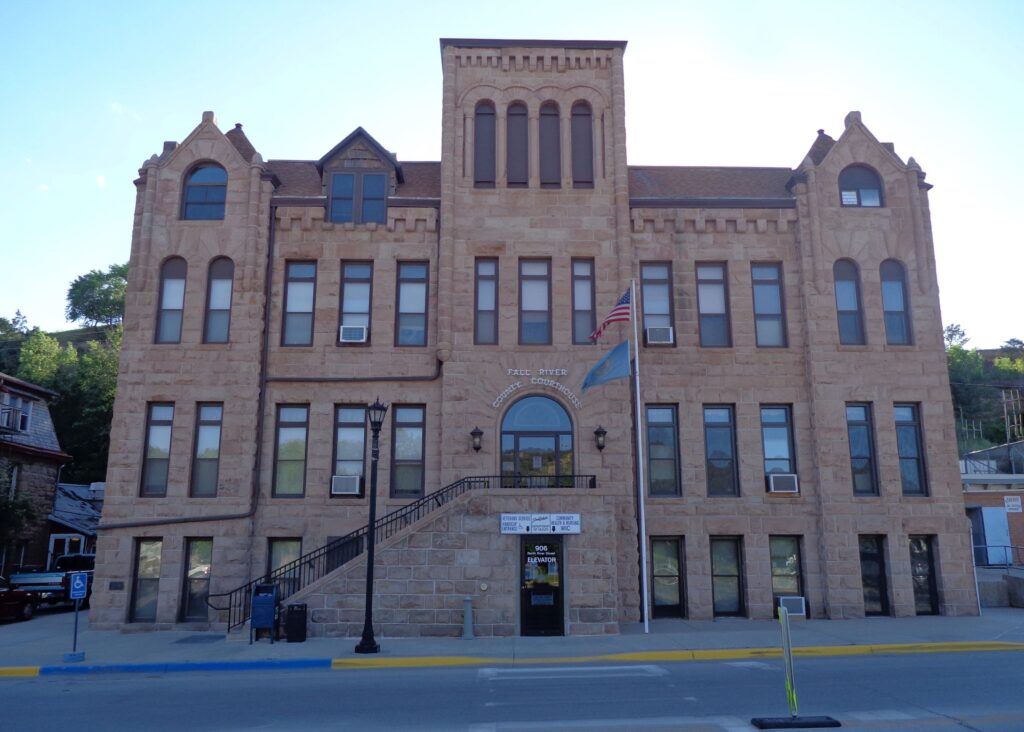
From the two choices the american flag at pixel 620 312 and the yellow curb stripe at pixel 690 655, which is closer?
the yellow curb stripe at pixel 690 655

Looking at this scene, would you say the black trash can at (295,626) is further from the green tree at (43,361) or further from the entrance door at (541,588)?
the green tree at (43,361)

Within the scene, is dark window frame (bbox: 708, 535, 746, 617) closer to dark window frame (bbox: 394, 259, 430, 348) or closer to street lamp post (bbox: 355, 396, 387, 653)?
street lamp post (bbox: 355, 396, 387, 653)

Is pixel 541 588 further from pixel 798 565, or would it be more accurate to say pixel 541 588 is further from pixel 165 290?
pixel 165 290

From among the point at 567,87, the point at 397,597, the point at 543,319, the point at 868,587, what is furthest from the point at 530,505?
the point at 567,87

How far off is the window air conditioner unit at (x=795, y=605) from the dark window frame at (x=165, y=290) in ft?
58.4

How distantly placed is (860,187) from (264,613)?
789 inches

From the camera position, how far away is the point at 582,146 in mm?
22188

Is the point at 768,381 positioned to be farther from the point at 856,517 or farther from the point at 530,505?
the point at 530,505

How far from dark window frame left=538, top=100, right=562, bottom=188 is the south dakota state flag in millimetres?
6063

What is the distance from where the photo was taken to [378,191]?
22141mm

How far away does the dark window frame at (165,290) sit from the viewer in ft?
68.9

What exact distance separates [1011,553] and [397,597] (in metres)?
24.7

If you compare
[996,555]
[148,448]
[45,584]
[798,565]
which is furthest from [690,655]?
[45,584]

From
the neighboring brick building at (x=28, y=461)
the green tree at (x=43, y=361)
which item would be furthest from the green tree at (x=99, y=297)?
the neighboring brick building at (x=28, y=461)
